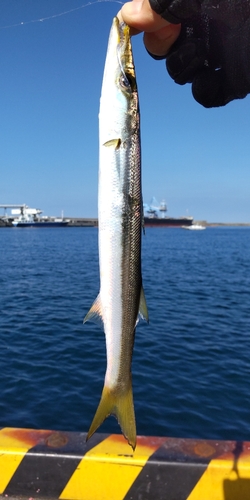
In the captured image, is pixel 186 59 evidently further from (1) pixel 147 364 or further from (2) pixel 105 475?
(1) pixel 147 364

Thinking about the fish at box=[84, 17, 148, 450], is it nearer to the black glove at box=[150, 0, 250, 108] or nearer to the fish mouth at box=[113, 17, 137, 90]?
the fish mouth at box=[113, 17, 137, 90]

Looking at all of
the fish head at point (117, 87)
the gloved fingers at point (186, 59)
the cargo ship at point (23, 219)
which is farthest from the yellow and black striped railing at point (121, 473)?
the cargo ship at point (23, 219)

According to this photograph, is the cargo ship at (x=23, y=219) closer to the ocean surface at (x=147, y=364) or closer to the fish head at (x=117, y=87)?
the ocean surface at (x=147, y=364)

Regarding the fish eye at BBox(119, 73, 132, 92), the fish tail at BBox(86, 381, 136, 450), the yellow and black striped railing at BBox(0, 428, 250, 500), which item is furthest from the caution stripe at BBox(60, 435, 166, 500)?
the fish eye at BBox(119, 73, 132, 92)

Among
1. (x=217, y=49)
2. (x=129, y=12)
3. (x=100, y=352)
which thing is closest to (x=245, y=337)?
(x=100, y=352)

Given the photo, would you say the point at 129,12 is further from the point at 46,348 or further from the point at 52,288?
the point at 52,288
